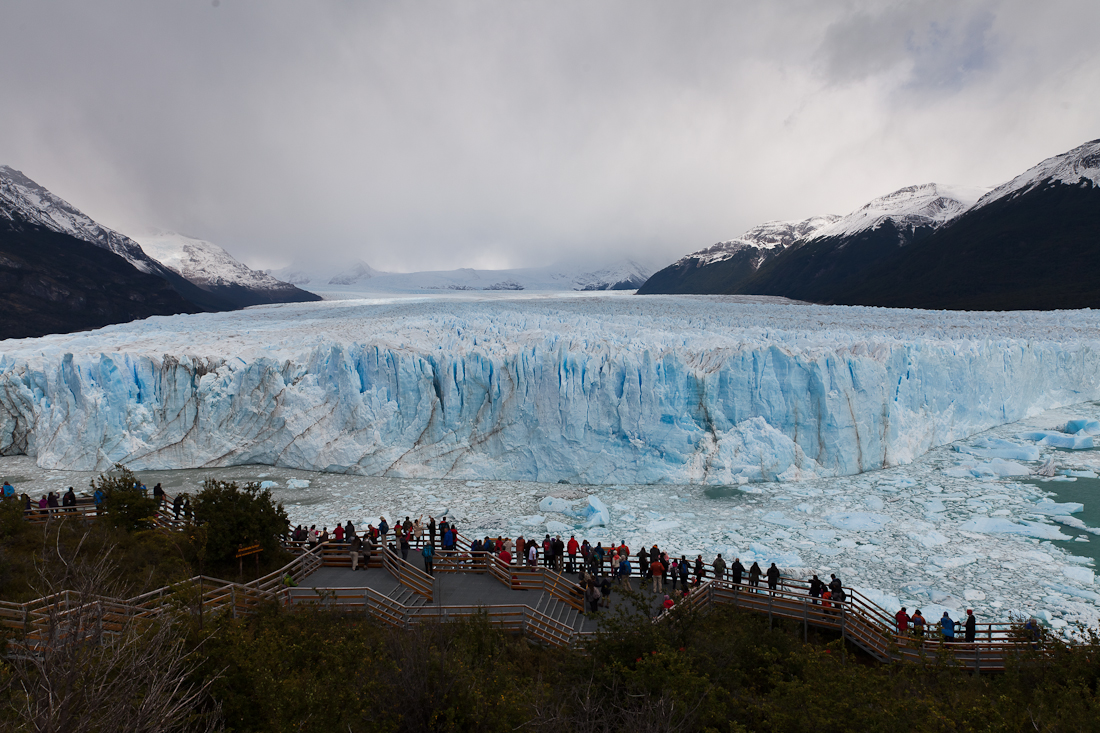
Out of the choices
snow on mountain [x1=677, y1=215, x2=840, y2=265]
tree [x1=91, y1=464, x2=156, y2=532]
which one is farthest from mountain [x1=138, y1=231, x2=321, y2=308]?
tree [x1=91, y1=464, x2=156, y2=532]

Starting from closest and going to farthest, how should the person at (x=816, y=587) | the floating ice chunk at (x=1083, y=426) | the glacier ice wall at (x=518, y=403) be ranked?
1. the person at (x=816, y=587)
2. the glacier ice wall at (x=518, y=403)
3. the floating ice chunk at (x=1083, y=426)

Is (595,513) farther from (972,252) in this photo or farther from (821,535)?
(972,252)

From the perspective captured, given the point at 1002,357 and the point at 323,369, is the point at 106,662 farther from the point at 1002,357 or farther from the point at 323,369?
the point at 1002,357

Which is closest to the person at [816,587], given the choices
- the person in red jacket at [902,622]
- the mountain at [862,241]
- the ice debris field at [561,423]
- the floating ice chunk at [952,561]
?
the person in red jacket at [902,622]

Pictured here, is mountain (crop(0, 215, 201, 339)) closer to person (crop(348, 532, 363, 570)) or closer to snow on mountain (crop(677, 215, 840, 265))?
person (crop(348, 532, 363, 570))

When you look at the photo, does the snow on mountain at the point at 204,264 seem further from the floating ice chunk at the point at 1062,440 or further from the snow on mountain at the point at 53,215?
the floating ice chunk at the point at 1062,440

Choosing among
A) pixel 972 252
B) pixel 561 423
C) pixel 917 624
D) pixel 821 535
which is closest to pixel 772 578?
pixel 917 624
